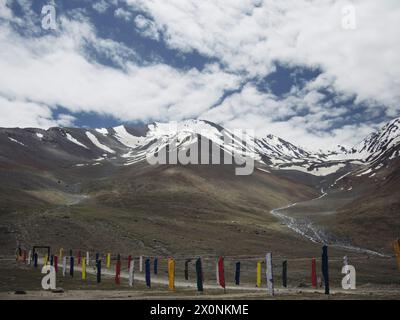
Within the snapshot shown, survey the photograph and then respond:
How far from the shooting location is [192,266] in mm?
46281

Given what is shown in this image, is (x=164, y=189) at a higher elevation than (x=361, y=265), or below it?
higher

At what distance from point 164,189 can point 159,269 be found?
327 feet

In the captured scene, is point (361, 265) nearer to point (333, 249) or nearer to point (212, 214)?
point (333, 249)

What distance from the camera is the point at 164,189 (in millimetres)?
142250

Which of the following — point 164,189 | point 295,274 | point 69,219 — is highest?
point 164,189

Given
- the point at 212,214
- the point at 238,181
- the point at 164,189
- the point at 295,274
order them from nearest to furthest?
the point at 295,274 < the point at 212,214 < the point at 164,189 < the point at 238,181
